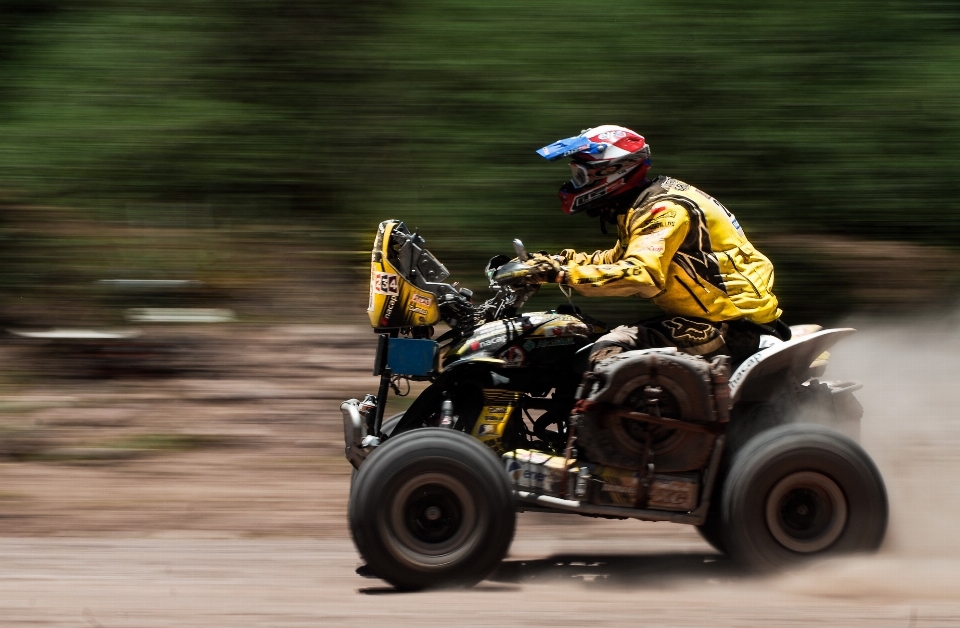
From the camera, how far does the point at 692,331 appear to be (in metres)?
5.68

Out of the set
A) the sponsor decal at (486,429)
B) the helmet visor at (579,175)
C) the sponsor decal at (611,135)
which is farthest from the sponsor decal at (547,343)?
the sponsor decal at (611,135)

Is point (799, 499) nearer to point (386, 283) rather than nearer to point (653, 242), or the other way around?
point (653, 242)

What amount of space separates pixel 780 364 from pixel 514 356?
1.28m

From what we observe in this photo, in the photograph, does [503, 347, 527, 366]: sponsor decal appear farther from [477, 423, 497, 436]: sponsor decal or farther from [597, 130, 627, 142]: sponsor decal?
[597, 130, 627, 142]: sponsor decal

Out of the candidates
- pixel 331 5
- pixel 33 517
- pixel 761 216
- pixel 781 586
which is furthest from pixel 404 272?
pixel 331 5

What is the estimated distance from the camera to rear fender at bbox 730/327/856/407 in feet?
18.3

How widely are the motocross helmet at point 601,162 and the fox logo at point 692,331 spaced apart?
2.31 ft

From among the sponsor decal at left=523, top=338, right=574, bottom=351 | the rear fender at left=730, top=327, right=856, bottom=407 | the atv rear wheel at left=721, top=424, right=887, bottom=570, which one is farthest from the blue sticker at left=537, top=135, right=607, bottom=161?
the atv rear wheel at left=721, top=424, right=887, bottom=570

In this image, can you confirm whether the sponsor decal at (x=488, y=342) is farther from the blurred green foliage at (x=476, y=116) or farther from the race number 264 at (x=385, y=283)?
the blurred green foliage at (x=476, y=116)

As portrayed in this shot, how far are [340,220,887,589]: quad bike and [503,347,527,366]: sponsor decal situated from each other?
2cm

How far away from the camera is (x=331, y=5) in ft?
37.0

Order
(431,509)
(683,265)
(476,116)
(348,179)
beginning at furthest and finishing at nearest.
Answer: (348,179) → (476,116) → (683,265) → (431,509)

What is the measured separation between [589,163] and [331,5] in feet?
20.6

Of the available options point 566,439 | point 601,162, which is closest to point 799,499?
point 566,439
